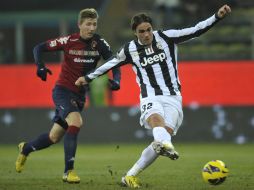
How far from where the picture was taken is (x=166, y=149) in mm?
7770

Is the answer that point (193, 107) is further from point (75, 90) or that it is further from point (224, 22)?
point (75, 90)

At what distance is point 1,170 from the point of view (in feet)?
35.9

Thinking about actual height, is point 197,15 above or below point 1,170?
above

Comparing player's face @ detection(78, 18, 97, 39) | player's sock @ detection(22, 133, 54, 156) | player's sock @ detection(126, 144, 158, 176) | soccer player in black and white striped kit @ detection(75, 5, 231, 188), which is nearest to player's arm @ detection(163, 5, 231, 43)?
soccer player in black and white striped kit @ detection(75, 5, 231, 188)

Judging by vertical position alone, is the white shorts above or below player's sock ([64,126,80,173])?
above

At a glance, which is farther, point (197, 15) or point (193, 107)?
point (197, 15)

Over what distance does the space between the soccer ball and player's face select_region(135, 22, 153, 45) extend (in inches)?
61.6

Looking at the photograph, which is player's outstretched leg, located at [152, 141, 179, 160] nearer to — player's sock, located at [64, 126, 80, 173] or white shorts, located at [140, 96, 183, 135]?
white shorts, located at [140, 96, 183, 135]

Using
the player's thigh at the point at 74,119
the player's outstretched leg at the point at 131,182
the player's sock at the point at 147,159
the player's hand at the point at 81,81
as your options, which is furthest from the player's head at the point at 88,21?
the player's outstretched leg at the point at 131,182

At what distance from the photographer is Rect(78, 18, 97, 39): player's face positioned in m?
9.42

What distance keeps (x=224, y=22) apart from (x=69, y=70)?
11480 millimetres

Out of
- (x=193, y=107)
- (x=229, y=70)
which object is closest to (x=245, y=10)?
(x=229, y=70)

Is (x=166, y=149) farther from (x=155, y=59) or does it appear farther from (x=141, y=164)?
(x=155, y=59)

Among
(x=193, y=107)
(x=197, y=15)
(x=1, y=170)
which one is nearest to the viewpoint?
(x=1, y=170)
